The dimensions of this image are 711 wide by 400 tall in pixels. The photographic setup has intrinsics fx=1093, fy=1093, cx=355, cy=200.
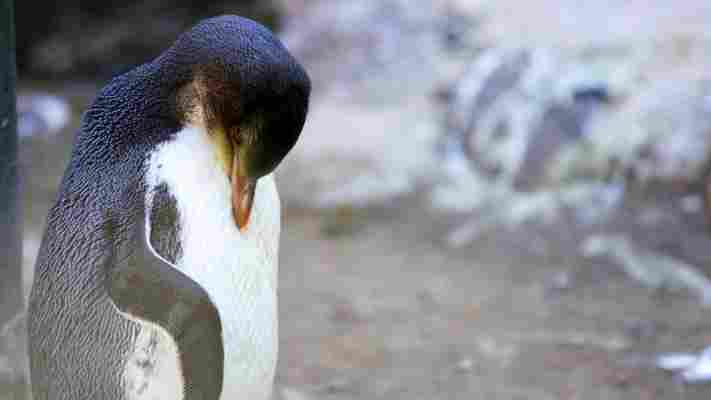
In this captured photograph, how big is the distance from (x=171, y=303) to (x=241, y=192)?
9.4 inches

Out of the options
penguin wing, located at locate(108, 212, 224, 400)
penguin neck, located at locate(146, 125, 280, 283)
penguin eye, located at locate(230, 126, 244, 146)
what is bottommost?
penguin wing, located at locate(108, 212, 224, 400)

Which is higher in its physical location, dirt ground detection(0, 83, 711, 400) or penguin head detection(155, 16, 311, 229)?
penguin head detection(155, 16, 311, 229)

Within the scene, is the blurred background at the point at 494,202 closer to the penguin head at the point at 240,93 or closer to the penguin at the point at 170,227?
the penguin at the point at 170,227

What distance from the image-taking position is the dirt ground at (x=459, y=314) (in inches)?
128

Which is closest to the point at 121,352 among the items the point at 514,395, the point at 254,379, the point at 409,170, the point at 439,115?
the point at 254,379

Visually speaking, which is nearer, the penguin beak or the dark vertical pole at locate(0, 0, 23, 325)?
the penguin beak

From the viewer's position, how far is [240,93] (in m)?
1.86

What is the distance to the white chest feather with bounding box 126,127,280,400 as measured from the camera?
1.97 meters

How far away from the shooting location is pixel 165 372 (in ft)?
6.56

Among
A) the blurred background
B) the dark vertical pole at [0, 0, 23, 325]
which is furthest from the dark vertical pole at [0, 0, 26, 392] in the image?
the blurred background

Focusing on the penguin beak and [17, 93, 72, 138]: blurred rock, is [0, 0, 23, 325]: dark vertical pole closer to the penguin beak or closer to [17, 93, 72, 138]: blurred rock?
the penguin beak

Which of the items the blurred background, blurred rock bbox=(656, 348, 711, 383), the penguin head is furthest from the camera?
the blurred background

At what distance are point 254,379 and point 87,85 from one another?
473 cm

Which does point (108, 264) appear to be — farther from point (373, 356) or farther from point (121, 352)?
point (373, 356)
